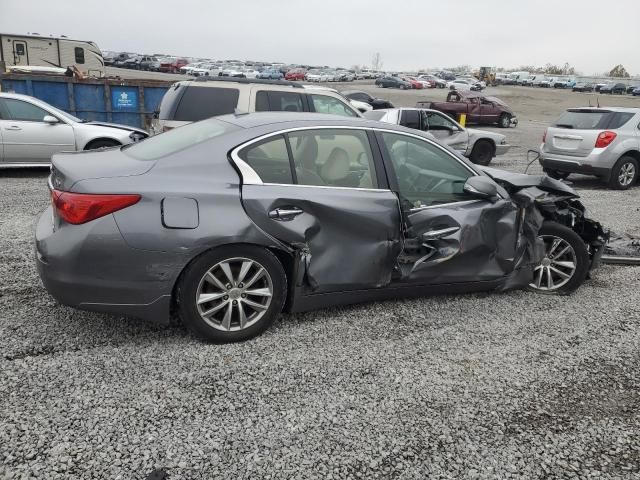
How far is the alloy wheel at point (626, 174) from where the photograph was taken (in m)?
10.3

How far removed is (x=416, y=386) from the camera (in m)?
3.16

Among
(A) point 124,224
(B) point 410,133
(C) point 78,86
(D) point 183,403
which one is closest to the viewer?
(D) point 183,403

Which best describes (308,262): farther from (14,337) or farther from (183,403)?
(14,337)

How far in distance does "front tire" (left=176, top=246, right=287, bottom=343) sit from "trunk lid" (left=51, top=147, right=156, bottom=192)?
0.74 metres

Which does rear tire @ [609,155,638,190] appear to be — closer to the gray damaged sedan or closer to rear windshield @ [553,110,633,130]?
rear windshield @ [553,110,633,130]

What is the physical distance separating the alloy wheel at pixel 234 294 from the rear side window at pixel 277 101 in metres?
6.02

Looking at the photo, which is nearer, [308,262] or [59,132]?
[308,262]

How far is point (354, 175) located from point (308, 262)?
739mm

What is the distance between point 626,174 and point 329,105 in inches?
237

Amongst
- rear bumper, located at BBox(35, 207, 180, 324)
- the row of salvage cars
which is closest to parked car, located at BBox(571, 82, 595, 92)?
the row of salvage cars

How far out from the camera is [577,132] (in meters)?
10.2

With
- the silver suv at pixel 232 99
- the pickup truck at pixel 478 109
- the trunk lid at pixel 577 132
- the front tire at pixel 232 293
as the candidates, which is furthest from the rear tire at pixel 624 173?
the pickup truck at pixel 478 109

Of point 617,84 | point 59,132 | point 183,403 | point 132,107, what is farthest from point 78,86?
point 617,84

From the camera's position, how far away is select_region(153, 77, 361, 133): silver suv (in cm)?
855
